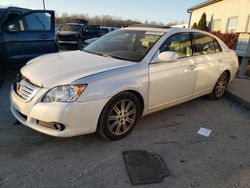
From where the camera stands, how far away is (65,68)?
3086mm

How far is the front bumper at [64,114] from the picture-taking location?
2678 mm

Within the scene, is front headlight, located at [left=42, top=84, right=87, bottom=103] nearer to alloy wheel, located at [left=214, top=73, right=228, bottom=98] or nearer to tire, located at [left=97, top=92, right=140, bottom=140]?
tire, located at [left=97, top=92, right=140, bottom=140]

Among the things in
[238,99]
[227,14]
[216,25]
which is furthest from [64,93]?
[216,25]

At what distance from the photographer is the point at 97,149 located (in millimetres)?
3029

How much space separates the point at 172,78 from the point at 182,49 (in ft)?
2.14

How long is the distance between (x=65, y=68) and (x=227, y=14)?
48.6 feet

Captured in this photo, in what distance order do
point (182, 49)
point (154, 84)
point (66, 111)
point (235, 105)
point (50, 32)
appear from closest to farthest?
point (66, 111)
point (154, 84)
point (182, 49)
point (235, 105)
point (50, 32)

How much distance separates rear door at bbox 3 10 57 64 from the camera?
550 cm

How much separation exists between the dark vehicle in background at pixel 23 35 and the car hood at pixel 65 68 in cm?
236

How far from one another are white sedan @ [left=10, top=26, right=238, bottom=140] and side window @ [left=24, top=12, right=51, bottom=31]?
100 inches

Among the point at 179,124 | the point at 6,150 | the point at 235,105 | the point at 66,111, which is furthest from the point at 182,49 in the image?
the point at 6,150

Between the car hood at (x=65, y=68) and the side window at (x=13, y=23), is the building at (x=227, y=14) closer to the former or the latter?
the side window at (x=13, y=23)

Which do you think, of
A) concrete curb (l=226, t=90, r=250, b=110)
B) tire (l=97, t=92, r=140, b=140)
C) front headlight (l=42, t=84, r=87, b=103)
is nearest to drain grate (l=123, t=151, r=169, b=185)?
tire (l=97, t=92, r=140, b=140)

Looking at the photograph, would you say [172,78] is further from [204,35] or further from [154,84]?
[204,35]
